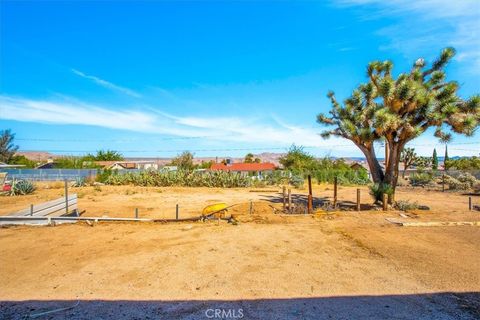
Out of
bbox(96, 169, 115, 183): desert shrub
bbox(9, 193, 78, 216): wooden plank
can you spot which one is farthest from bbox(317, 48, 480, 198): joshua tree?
bbox(96, 169, 115, 183): desert shrub

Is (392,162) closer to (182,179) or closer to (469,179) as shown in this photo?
(469,179)

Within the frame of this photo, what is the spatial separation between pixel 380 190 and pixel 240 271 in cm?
985

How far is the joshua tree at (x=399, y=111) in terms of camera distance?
12305 mm

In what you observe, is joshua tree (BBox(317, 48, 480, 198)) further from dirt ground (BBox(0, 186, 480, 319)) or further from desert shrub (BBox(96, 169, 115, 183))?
desert shrub (BBox(96, 169, 115, 183))

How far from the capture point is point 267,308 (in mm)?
4199

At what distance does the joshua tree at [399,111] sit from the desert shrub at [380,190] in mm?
405

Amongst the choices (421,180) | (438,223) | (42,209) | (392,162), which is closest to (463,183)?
(421,180)

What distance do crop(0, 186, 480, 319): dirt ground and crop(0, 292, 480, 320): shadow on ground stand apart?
0.01 meters

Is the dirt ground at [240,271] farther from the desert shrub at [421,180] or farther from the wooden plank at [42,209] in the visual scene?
the desert shrub at [421,180]

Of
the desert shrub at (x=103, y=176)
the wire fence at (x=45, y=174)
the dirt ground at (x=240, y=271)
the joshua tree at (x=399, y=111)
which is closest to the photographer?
the dirt ground at (x=240, y=271)

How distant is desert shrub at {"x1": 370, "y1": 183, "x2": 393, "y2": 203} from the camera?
13002 mm

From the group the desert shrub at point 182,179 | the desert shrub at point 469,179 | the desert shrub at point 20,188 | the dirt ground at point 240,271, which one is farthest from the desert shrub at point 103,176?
the desert shrub at point 469,179

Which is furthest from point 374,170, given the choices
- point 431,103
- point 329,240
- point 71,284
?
point 71,284

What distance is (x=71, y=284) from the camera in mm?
5031
